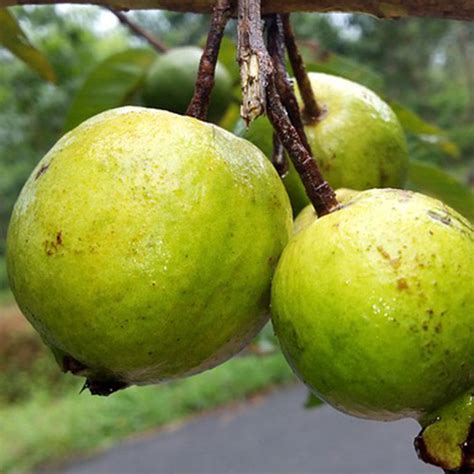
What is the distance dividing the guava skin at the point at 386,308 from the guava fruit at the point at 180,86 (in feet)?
4.50

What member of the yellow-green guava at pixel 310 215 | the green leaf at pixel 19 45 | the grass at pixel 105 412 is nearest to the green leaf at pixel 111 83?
the green leaf at pixel 19 45

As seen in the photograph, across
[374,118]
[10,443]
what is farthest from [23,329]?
[374,118]

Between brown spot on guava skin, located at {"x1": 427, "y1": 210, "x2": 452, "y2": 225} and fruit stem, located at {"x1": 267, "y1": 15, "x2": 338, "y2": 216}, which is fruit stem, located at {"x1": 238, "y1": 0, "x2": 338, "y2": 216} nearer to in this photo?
fruit stem, located at {"x1": 267, "y1": 15, "x2": 338, "y2": 216}

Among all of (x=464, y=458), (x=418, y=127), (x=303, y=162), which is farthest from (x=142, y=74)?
(x=464, y=458)

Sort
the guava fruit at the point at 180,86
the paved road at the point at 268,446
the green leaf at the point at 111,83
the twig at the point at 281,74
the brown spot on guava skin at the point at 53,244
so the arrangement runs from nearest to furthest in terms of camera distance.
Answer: the brown spot on guava skin at the point at 53,244 → the twig at the point at 281,74 → the green leaf at the point at 111,83 → the guava fruit at the point at 180,86 → the paved road at the point at 268,446

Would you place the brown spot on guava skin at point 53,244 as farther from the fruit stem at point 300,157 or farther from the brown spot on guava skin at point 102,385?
the fruit stem at point 300,157

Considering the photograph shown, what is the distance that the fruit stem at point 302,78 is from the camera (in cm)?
116

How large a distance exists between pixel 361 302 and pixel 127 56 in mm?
1777

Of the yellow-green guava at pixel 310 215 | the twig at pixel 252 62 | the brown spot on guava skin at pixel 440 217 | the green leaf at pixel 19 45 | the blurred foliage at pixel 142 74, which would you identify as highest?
the twig at pixel 252 62

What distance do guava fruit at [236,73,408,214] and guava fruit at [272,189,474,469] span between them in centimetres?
33

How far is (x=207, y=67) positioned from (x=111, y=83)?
4.46ft

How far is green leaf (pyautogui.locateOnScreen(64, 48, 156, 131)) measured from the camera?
6.89 feet

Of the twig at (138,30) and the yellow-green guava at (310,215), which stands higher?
the twig at (138,30)

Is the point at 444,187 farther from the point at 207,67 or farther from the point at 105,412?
the point at 105,412
